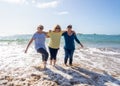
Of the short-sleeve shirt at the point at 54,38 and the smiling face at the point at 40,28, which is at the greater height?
the smiling face at the point at 40,28

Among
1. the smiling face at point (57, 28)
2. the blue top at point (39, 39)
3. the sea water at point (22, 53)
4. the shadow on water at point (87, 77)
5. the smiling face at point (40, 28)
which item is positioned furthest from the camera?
the sea water at point (22, 53)

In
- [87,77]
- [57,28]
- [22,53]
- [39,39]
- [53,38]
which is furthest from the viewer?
[22,53]

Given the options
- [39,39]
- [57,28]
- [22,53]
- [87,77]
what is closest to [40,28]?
[39,39]

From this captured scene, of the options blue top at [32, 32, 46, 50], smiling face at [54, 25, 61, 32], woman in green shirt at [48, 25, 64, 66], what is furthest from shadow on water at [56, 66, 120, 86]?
smiling face at [54, 25, 61, 32]

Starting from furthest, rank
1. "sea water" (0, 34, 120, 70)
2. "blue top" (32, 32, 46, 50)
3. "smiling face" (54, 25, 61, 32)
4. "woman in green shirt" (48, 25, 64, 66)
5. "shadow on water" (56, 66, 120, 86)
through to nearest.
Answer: "sea water" (0, 34, 120, 70)
"woman in green shirt" (48, 25, 64, 66)
"smiling face" (54, 25, 61, 32)
"blue top" (32, 32, 46, 50)
"shadow on water" (56, 66, 120, 86)

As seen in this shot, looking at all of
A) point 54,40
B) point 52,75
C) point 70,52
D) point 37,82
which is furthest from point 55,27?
point 37,82

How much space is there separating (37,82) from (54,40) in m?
2.95

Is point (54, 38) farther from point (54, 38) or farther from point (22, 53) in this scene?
point (22, 53)

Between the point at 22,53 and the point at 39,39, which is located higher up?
the point at 39,39

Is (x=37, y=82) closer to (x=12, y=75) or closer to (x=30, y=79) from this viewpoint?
(x=30, y=79)

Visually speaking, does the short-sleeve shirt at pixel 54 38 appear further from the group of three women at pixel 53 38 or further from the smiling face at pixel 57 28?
the smiling face at pixel 57 28

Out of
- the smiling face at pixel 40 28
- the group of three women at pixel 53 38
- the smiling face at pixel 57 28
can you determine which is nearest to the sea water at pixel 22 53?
the group of three women at pixel 53 38

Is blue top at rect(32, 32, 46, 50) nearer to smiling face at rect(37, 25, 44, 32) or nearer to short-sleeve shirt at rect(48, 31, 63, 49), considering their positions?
smiling face at rect(37, 25, 44, 32)

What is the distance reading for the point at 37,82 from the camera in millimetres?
9500
